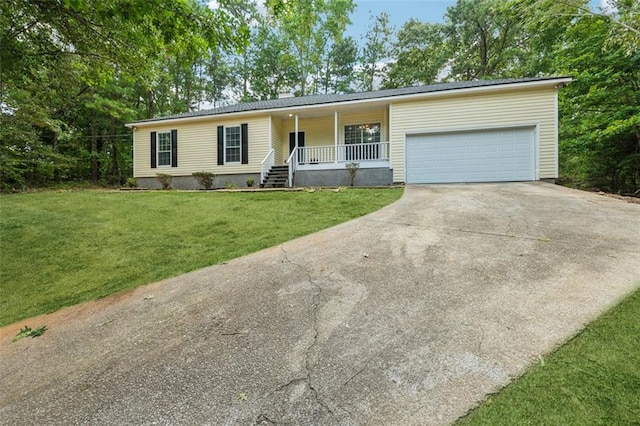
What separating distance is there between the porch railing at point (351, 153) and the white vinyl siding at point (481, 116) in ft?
1.95

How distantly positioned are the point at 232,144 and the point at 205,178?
6.49ft

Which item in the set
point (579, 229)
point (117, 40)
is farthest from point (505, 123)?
point (117, 40)

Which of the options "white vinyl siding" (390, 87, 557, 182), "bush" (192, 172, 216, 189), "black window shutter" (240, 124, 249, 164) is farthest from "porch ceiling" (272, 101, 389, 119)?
"bush" (192, 172, 216, 189)

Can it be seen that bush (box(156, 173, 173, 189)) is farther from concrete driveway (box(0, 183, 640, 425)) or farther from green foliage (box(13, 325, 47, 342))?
green foliage (box(13, 325, 47, 342))

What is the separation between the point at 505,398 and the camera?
1.67 m

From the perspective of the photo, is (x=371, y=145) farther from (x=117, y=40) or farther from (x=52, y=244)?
(x=52, y=244)

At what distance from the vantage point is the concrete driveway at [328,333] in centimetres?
181

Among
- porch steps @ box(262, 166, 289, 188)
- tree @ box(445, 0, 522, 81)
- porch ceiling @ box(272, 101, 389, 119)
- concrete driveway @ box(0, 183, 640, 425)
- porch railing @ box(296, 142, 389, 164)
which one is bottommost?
concrete driveway @ box(0, 183, 640, 425)

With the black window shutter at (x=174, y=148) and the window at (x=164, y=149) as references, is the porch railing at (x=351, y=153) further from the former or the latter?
the window at (x=164, y=149)

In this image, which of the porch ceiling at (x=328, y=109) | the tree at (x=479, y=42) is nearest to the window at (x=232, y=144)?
the porch ceiling at (x=328, y=109)

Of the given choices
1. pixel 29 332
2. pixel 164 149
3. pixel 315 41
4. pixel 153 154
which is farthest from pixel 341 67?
pixel 29 332

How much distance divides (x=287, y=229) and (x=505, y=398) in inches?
181

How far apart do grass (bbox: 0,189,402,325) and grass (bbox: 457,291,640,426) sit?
12.7 ft

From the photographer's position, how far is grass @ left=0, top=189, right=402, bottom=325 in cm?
419
